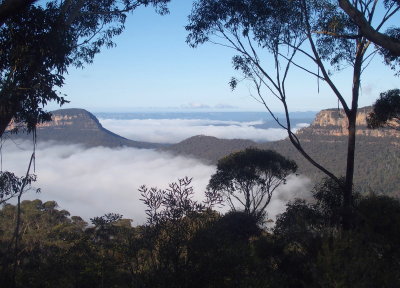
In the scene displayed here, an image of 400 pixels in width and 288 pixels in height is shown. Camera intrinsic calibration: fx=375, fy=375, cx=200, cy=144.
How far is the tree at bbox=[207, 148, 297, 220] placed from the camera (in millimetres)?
16266

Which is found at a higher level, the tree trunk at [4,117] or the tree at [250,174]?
the tree trunk at [4,117]

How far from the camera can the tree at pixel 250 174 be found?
1627 cm

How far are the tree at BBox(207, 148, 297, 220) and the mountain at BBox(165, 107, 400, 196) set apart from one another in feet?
118

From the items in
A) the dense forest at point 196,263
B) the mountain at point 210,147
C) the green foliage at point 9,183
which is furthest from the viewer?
the mountain at point 210,147

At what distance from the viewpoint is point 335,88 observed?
896cm

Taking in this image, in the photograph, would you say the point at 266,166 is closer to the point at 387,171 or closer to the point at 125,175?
the point at 387,171

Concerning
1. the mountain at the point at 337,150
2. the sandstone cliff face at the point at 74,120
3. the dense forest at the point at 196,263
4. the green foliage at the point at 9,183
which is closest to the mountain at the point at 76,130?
the sandstone cliff face at the point at 74,120

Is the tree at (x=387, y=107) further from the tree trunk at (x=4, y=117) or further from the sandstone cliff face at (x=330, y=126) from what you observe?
the sandstone cliff face at (x=330, y=126)

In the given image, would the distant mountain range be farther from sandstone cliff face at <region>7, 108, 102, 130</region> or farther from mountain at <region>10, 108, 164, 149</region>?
mountain at <region>10, 108, 164, 149</region>

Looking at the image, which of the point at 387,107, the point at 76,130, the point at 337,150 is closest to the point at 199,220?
the point at 387,107

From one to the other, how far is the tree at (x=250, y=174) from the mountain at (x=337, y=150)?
36049 mm

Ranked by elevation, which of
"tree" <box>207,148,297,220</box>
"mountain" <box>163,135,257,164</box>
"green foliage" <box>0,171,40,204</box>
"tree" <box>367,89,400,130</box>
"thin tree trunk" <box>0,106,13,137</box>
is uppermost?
"tree" <box>367,89,400,130</box>

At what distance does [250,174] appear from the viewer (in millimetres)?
16078

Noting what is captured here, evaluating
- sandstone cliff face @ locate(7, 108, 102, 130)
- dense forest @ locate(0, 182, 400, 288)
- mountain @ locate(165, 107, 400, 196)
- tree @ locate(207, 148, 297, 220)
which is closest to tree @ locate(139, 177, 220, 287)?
dense forest @ locate(0, 182, 400, 288)
